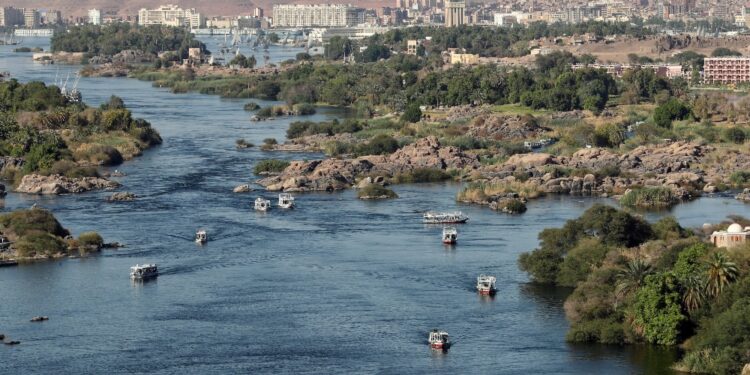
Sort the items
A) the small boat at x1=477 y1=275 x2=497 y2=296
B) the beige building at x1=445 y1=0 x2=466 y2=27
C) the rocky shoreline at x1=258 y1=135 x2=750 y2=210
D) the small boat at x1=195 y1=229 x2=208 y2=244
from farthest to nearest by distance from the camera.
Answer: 1. the beige building at x1=445 y1=0 x2=466 y2=27
2. the rocky shoreline at x1=258 y1=135 x2=750 y2=210
3. the small boat at x1=195 y1=229 x2=208 y2=244
4. the small boat at x1=477 y1=275 x2=497 y2=296

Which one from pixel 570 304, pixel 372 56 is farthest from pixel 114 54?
pixel 570 304

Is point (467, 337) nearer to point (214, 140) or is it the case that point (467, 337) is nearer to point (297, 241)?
point (297, 241)

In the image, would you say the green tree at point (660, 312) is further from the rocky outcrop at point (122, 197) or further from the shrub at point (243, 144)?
the shrub at point (243, 144)

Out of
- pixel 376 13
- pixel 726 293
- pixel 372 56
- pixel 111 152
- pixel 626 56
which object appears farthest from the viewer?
pixel 376 13

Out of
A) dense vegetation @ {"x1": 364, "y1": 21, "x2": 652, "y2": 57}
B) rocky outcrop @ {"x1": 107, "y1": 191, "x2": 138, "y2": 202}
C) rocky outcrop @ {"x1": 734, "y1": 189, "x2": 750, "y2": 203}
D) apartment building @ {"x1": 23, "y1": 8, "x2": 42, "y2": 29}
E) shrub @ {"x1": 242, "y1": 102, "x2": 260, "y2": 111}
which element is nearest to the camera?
rocky outcrop @ {"x1": 734, "y1": 189, "x2": 750, "y2": 203}

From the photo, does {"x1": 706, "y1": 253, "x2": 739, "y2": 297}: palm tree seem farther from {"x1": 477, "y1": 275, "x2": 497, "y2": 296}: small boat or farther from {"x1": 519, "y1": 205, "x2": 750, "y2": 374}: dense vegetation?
{"x1": 477, "y1": 275, "x2": 497, "y2": 296}: small boat

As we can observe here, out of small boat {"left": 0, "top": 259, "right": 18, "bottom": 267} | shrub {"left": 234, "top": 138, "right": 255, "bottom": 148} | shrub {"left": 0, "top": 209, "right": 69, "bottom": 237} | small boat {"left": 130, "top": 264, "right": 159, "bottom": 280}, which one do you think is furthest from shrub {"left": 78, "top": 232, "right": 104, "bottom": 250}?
shrub {"left": 234, "top": 138, "right": 255, "bottom": 148}

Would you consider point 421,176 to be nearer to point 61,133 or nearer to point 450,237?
point 450,237

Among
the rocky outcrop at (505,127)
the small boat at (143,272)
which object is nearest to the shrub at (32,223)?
the small boat at (143,272)
